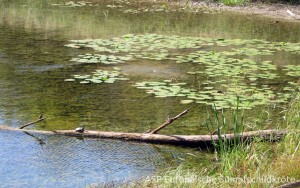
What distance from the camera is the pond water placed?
588 centimetres

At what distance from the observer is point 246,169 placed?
4941mm

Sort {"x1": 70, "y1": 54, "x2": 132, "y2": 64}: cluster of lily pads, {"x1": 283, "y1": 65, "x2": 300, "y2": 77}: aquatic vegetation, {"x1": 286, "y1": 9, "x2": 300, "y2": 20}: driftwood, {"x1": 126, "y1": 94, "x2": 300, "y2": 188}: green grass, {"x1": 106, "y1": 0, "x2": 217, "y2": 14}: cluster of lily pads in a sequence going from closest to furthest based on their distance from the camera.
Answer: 1. {"x1": 126, "y1": 94, "x2": 300, "y2": 188}: green grass
2. {"x1": 283, "y1": 65, "x2": 300, "y2": 77}: aquatic vegetation
3. {"x1": 70, "y1": 54, "x2": 132, "y2": 64}: cluster of lily pads
4. {"x1": 286, "y1": 9, "x2": 300, "y2": 20}: driftwood
5. {"x1": 106, "y1": 0, "x2": 217, "y2": 14}: cluster of lily pads

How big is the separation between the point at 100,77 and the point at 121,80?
284mm

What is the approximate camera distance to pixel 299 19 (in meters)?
15.4

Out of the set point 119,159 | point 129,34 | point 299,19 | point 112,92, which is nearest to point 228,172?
point 119,159

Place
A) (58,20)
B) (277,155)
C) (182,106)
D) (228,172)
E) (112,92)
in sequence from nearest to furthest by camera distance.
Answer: (228,172) → (277,155) → (182,106) → (112,92) → (58,20)

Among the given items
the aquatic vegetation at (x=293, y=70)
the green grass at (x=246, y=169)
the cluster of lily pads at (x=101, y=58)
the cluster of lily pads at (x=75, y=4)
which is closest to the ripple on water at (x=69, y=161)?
the green grass at (x=246, y=169)

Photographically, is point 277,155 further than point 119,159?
No

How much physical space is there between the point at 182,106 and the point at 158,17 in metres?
8.02

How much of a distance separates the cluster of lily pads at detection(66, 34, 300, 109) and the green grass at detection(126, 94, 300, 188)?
180 cm

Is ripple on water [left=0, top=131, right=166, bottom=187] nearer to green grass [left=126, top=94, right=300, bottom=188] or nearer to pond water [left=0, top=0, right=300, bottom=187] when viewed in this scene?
pond water [left=0, top=0, right=300, bottom=187]

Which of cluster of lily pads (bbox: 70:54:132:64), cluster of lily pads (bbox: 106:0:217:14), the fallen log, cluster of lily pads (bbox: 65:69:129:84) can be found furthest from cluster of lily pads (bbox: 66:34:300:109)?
cluster of lily pads (bbox: 106:0:217:14)

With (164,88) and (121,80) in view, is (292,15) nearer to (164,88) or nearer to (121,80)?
(121,80)

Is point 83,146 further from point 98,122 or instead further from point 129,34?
point 129,34
